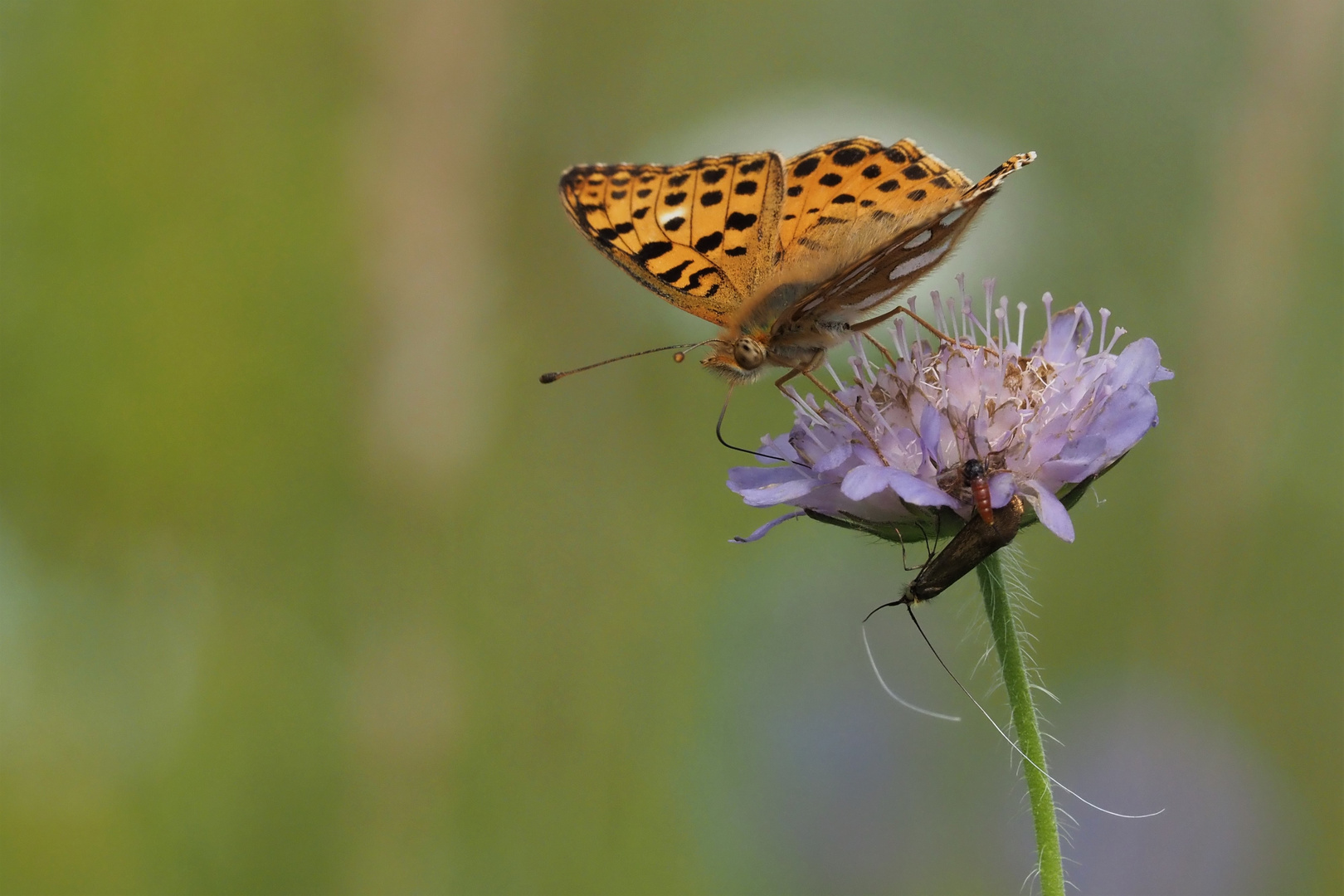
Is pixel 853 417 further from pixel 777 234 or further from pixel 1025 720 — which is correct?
pixel 1025 720

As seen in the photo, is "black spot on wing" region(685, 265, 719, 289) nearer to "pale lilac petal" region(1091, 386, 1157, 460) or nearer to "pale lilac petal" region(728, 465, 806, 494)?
"pale lilac petal" region(728, 465, 806, 494)

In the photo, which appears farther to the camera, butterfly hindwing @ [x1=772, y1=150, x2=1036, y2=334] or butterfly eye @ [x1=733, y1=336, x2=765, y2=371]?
butterfly eye @ [x1=733, y1=336, x2=765, y2=371]

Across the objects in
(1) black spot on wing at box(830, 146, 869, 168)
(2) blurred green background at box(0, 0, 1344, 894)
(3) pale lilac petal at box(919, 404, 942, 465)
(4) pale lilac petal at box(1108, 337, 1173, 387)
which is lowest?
(2) blurred green background at box(0, 0, 1344, 894)

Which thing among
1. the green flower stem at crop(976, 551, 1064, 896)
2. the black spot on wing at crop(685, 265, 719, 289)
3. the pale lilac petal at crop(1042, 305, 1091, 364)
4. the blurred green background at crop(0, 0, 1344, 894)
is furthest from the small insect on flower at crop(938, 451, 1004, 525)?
the blurred green background at crop(0, 0, 1344, 894)

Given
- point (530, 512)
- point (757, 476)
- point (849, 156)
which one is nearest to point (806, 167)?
point (849, 156)

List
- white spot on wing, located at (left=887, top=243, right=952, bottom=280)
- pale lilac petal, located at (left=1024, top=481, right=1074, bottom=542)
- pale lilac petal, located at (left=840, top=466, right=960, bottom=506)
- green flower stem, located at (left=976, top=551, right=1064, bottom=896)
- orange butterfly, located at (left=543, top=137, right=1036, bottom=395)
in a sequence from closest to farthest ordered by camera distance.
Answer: green flower stem, located at (left=976, top=551, right=1064, bottom=896), pale lilac petal, located at (left=1024, top=481, right=1074, bottom=542), pale lilac petal, located at (left=840, top=466, right=960, bottom=506), white spot on wing, located at (left=887, top=243, right=952, bottom=280), orange butterfly, located at (left=543, top=137, right=1036, bottom=395)

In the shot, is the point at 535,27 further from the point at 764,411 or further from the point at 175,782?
the point at 175,782
